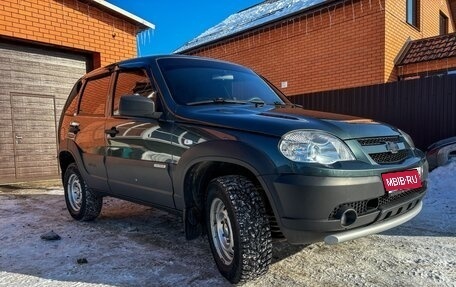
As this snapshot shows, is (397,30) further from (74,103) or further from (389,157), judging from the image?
(389,157)

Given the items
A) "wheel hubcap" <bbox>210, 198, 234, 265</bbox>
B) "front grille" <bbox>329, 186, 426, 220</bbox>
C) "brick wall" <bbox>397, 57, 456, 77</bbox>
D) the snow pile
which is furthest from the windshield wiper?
"brick wall" <bbox>397, 57, 456, 77</bbox>

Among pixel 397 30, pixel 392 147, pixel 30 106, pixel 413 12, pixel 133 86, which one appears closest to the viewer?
pixel 392 147

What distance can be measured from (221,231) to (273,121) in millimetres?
988

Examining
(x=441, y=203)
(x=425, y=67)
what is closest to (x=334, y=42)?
(x=425, y=67)

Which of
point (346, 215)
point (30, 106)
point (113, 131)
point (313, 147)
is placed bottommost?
point (346, 215)

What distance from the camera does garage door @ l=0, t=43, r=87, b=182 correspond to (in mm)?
8453

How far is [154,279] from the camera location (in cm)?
325

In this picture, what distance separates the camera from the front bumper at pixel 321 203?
2664 millimetres

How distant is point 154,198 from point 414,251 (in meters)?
2.42

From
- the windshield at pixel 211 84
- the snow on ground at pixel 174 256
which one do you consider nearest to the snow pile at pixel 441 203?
the snow on ground at pixel 174 256

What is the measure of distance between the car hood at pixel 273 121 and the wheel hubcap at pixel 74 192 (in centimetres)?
247

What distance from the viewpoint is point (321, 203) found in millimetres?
2674

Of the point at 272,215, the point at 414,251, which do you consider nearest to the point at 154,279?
the point at 272,215

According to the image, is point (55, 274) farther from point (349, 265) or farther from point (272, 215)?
point (349, 265)
